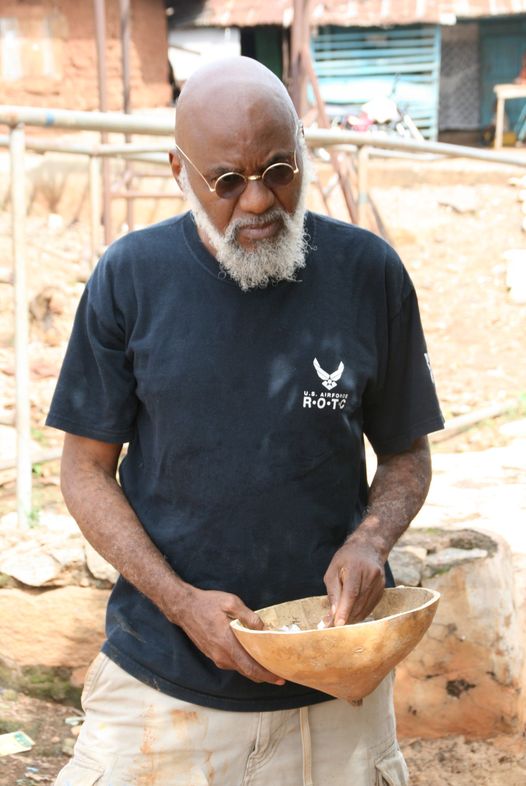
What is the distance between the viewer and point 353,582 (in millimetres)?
1818

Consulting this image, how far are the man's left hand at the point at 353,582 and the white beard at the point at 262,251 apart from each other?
1.64ft

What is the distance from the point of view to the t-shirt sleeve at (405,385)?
6.52ft

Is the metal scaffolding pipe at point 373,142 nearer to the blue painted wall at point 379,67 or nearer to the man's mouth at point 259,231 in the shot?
the man's mouth at point 259,231

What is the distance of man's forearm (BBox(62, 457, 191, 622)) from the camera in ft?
6.07

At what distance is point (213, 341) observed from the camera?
6.12 feet

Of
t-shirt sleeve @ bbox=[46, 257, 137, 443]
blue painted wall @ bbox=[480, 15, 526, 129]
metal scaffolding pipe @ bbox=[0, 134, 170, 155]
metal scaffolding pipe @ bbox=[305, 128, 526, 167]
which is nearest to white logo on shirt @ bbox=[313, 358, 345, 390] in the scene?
t-shirt sleeve @ bbox=[46, 257, 137, 443]

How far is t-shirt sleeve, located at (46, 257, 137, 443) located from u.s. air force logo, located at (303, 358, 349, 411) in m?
0.33

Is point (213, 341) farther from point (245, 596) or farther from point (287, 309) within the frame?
point (245, 596)

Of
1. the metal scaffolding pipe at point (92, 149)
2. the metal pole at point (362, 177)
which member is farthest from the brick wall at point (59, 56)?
the metal pole at point (362, 177)

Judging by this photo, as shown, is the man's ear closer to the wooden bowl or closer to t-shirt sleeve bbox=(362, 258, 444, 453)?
t-shirt sleeve bbox=(362, 258, 444, 453)

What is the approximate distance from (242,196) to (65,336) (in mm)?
6095

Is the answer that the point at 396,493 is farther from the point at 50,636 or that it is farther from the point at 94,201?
the point at 94,201

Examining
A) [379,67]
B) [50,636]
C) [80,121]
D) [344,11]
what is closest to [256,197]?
[80,121]

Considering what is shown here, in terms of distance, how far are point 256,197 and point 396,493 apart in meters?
0.63
